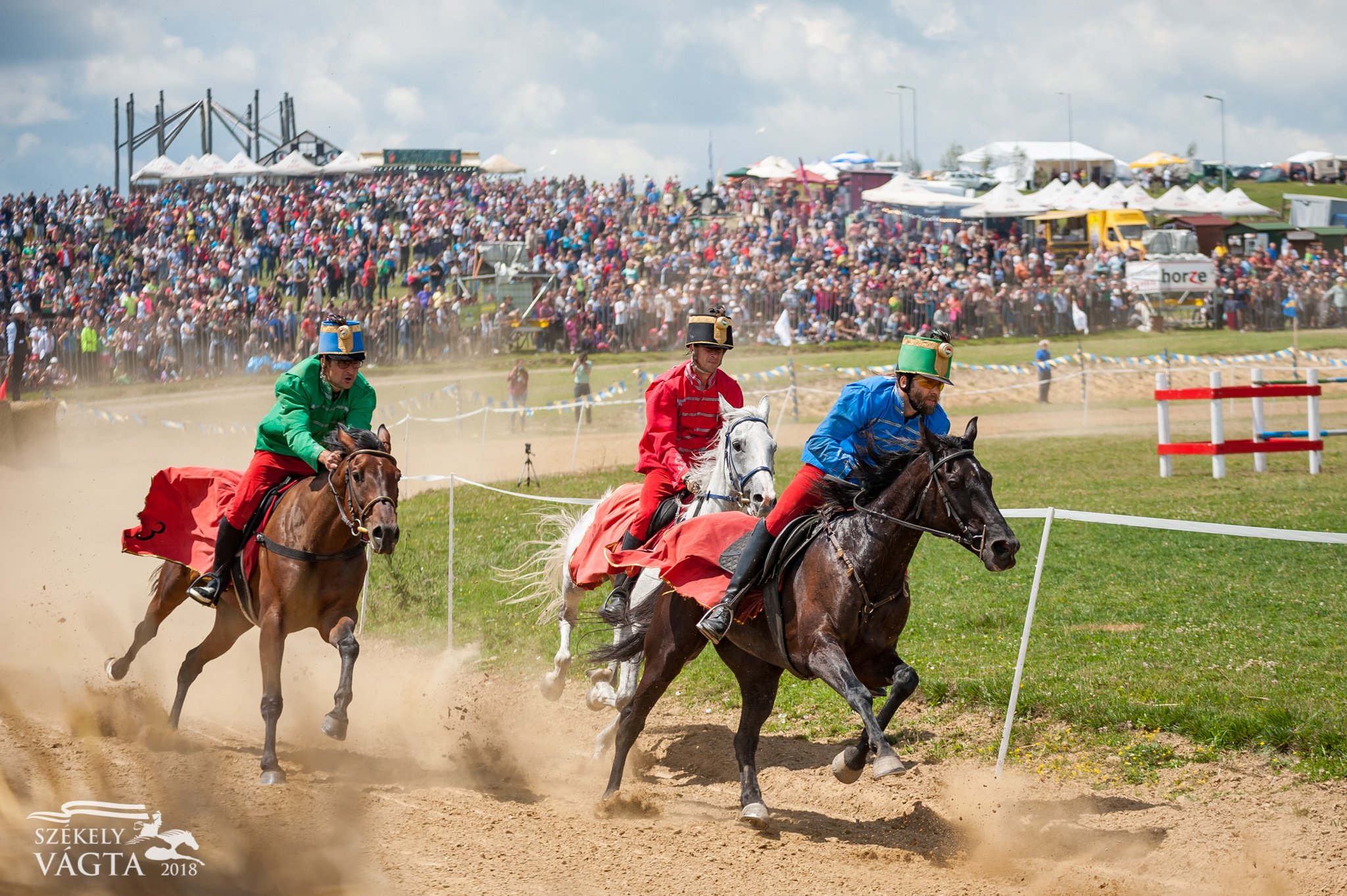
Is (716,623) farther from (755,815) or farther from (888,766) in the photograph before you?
(888,766)

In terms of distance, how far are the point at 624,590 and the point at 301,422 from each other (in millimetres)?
2481

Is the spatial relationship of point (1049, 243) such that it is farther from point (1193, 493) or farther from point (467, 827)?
point (467, 827)

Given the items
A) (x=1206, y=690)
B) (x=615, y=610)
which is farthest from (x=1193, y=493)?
(x=615, y=610)

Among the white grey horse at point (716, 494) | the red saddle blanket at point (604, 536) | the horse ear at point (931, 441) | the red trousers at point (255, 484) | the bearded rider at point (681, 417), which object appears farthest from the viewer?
the red saddle blanket at point (604, 536)

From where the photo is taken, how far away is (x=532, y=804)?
288 inches

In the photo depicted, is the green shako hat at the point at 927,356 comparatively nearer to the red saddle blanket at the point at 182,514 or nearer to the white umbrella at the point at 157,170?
the red saddle blanket at the point at 182,514

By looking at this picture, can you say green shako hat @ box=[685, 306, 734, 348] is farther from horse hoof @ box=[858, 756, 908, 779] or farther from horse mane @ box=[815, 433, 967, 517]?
horse hoof @ box=[858, 756, 908, 779]

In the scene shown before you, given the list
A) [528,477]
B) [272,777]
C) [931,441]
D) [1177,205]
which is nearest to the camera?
[931,441]

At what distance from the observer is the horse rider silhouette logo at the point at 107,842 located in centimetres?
539

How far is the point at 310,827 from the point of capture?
6.45 metres

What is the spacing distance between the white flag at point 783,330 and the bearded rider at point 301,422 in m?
27.1

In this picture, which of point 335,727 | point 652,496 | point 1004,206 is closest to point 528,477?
point 652,496

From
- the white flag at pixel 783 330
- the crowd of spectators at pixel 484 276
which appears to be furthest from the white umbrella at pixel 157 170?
the white flag at pixel 783 330

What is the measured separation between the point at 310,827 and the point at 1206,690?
5.41 metres
